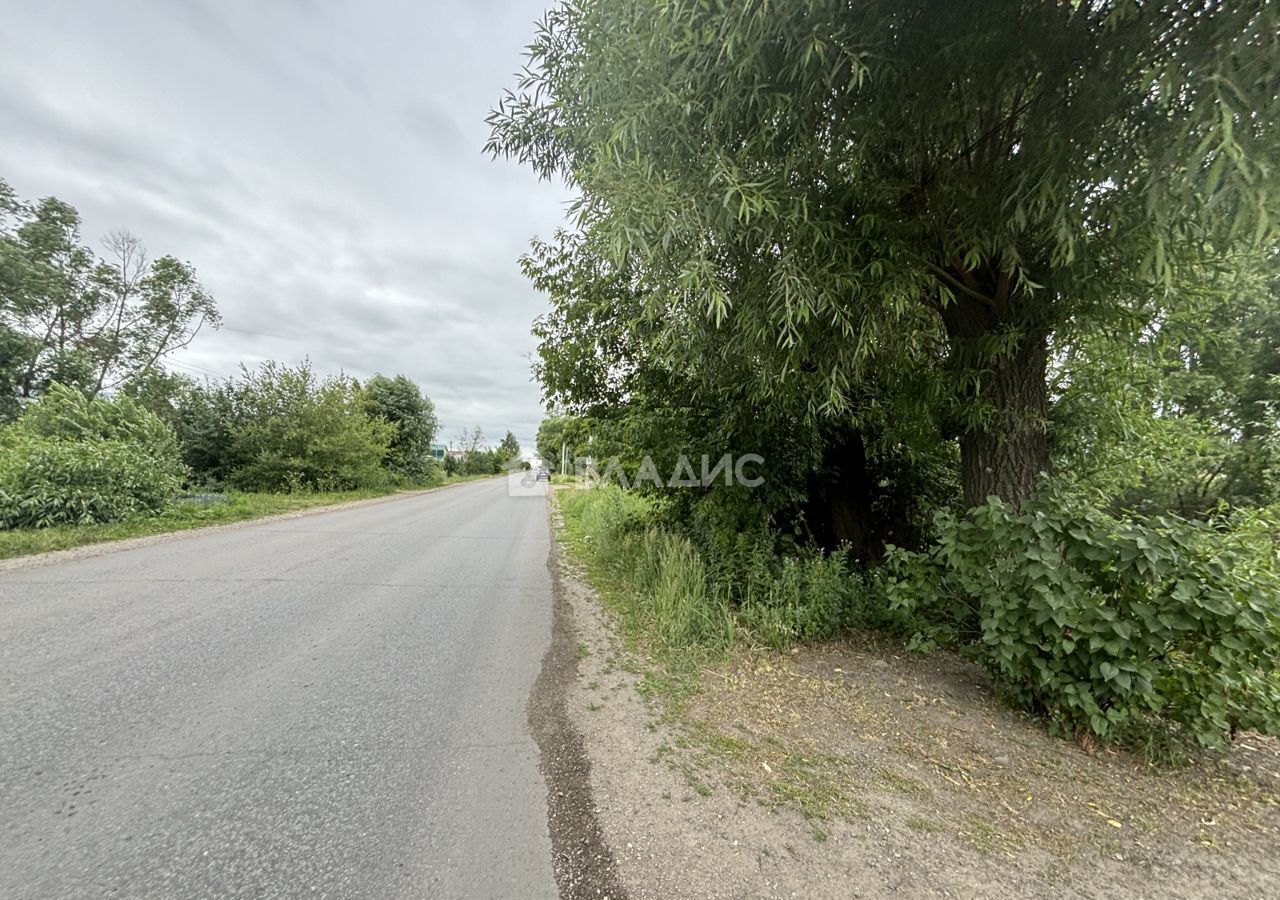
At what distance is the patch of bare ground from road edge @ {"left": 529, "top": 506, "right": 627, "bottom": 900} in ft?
0.20

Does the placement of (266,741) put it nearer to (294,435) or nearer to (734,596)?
(734,596)

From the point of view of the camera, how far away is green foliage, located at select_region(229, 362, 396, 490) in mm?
16453

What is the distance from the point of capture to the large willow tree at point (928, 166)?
1852mm

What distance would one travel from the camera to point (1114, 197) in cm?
213

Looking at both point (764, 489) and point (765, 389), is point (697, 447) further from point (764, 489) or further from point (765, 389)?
point (765, 389)

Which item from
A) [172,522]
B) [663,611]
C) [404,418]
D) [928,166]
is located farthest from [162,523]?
[404,418]

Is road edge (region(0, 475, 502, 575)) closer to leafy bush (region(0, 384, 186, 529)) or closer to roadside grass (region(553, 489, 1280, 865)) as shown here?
leafy bush (region(0, 384, 186, 529))

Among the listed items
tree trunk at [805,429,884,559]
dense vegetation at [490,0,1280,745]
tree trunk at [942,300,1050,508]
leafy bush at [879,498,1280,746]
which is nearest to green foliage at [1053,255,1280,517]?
dense vegetation at [490,0,1280,745]

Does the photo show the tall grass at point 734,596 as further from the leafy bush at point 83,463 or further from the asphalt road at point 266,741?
the leafy bush at point 83,463

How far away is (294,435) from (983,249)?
794 inches

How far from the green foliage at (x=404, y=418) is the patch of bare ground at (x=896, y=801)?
24308 millimetres

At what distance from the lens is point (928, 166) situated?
2.91m

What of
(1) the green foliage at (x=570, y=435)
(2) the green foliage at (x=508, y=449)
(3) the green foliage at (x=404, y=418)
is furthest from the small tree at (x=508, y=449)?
(1) the green foliage at (x=570, y=435)

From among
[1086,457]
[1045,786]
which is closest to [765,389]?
[1045,786]
